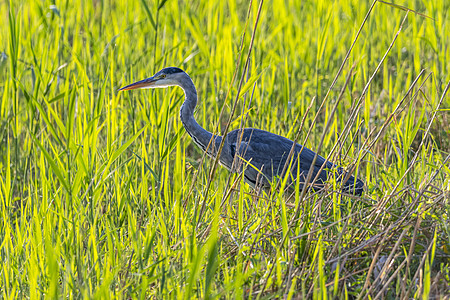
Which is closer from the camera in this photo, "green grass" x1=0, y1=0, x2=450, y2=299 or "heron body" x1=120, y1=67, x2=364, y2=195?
"green grass" x1=0, y1=0, x2=450, y2=299

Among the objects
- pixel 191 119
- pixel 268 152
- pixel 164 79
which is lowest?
pixel 268 152

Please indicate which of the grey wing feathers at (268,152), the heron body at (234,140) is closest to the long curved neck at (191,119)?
the heron body at (234,140)

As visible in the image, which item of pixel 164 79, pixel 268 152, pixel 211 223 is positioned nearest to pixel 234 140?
Result: pixel 268 152

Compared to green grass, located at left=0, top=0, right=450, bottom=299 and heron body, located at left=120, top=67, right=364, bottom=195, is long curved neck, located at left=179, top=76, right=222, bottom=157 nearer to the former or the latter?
heron body, located at left=120, top=67, right=364, bottom=195

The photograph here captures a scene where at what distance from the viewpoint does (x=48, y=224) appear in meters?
2.30

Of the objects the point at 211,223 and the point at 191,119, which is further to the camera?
the point at 191,119

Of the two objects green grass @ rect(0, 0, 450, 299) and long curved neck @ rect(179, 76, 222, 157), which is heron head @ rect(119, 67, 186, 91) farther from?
green grass @ rect(0, 0, 450, 299)

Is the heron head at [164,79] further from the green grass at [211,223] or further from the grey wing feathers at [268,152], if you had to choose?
the grey wing feathers at [268,152]

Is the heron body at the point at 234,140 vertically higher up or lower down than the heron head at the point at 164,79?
lower down

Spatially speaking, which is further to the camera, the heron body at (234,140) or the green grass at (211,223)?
the heron body at (234,140)

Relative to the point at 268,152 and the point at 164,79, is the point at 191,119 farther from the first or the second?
the point at 268,152

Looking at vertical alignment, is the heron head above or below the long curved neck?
above

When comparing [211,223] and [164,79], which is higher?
[164,79]

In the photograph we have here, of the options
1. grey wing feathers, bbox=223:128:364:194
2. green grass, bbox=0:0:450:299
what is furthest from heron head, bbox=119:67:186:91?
grey wing feathers, bbox=223:128:364:194
